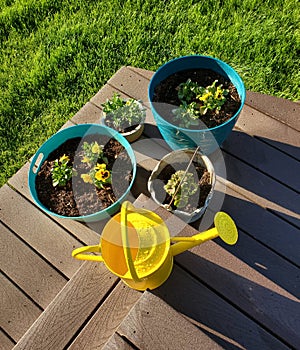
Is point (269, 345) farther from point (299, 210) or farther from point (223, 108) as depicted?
point (223, 108)

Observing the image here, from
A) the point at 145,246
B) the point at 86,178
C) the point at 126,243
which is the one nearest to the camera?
the point at 126,243

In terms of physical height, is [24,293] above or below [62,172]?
below

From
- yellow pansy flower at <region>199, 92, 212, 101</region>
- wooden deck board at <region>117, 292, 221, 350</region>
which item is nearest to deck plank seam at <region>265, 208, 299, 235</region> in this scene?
yellow pansy flower at <region>199, 92, 212, 101</region>

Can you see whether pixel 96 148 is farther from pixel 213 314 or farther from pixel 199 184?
pixel 213 314

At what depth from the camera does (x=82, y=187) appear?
182 cm

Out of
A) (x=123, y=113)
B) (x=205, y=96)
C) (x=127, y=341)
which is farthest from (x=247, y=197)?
(x=127, y=341)

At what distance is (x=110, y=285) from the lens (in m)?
1.57

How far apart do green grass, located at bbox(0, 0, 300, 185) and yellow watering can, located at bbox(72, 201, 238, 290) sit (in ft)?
3.95

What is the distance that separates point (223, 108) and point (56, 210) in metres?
0.86

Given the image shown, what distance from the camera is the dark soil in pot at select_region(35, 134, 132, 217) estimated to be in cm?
177

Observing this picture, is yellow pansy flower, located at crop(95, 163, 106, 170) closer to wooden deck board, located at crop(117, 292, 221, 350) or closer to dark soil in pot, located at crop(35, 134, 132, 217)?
dark soil in pot, located at crop(35, 134, 132, 217)

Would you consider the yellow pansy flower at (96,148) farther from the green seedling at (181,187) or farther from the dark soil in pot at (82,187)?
the green seedling at (181,187)

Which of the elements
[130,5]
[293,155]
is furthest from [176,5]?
[293,155]

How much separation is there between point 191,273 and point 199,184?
1.17 ft
